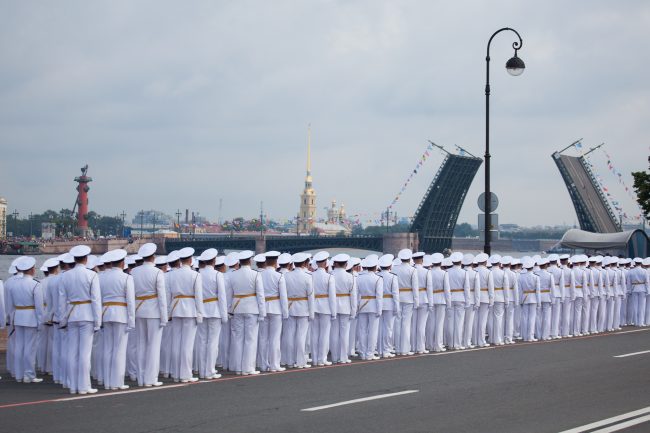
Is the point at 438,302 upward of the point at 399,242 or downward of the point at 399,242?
downward

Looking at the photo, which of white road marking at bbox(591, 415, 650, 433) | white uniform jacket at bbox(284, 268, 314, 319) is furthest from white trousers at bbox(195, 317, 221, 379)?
white road marking at bbox(591, 415, 650, 433)

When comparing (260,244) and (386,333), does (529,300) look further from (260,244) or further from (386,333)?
(260,244)

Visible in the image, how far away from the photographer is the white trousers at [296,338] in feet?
48.8

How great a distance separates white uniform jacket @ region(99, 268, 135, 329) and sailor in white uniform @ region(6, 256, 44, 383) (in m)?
1.48

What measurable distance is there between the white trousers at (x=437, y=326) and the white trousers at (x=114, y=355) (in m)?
7.23

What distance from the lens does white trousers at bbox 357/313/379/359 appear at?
16.3 meters

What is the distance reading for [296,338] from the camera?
1499 cm

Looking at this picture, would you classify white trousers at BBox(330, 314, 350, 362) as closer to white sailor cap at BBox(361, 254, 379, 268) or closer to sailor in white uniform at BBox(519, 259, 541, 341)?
white sailor cap at BBox(361, 254, 379, 268)

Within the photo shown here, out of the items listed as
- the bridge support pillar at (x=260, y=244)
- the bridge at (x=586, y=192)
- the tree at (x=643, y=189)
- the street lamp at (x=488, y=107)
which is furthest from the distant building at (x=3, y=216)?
the street lamp at (x=488, y=107)

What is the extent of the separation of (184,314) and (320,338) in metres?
3.03

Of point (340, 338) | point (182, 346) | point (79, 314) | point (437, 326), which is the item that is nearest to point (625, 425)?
point (182, 346)

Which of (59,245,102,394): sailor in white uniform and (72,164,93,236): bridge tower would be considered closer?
(59,245,102,394): sailor in white uniform

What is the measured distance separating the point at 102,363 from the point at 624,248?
30127 mm

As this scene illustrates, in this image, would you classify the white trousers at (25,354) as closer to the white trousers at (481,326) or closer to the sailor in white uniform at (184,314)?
the sailor in white uniform at (184,314)
